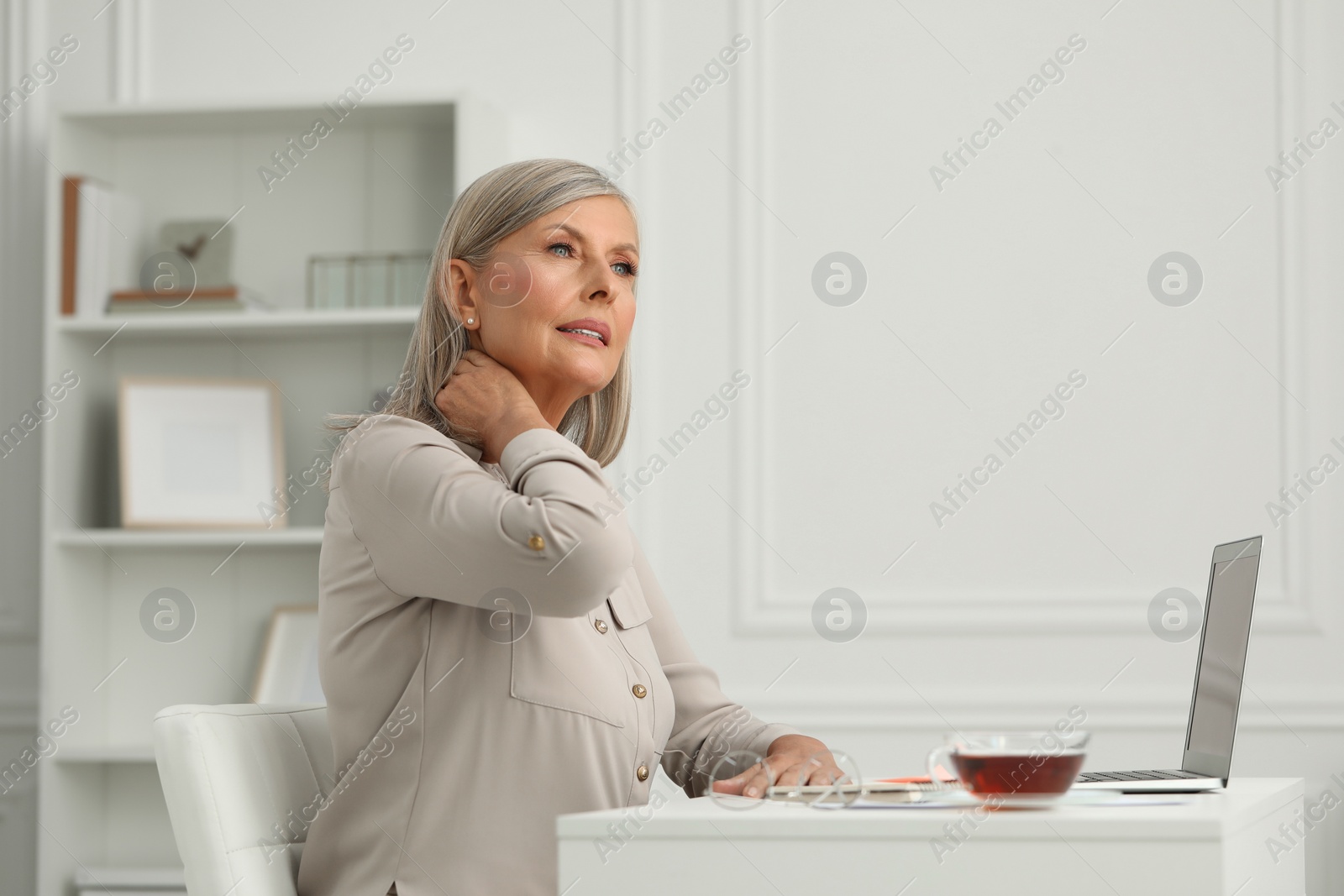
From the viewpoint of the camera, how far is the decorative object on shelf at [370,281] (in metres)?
2.83

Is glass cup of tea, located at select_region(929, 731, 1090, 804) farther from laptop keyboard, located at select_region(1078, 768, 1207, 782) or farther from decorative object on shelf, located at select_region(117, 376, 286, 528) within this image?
decorative object on shelf, located at select_region(117, 376, 286, 528)

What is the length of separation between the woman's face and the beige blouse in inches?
6.0

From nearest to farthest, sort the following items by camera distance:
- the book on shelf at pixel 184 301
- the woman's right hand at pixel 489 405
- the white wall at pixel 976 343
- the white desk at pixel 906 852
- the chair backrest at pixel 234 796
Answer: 1. the white desk at pixel 906 852
2. the chair backrest at pixel 234 796
3. the woman's right hand at pixel 489 405
4. the white wall at pixel 976 343
5. the book on shelf at pixel 184 301

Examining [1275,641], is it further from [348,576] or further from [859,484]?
[348,576]

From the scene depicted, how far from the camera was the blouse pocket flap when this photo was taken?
4.74 ft

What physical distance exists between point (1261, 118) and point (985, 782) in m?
2.17

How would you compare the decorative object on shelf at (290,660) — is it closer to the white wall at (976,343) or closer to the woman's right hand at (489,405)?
the white wall at (976,343)

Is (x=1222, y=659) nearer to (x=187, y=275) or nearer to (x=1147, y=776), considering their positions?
(x=1147, y=776)

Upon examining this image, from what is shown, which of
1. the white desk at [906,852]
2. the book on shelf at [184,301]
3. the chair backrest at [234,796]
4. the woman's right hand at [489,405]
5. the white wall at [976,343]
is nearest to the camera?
the white desk at [906,852]

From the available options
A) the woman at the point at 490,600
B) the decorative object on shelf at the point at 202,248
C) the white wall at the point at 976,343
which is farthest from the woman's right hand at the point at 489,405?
the decorative object on shelf at the point at 202,248

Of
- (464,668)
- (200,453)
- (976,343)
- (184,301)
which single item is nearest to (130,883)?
(200,453)

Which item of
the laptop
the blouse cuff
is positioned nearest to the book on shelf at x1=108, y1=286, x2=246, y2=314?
the blouse cuff

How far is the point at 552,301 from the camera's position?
1449mm

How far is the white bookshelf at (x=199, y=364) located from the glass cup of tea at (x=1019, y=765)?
2031 millimetres
